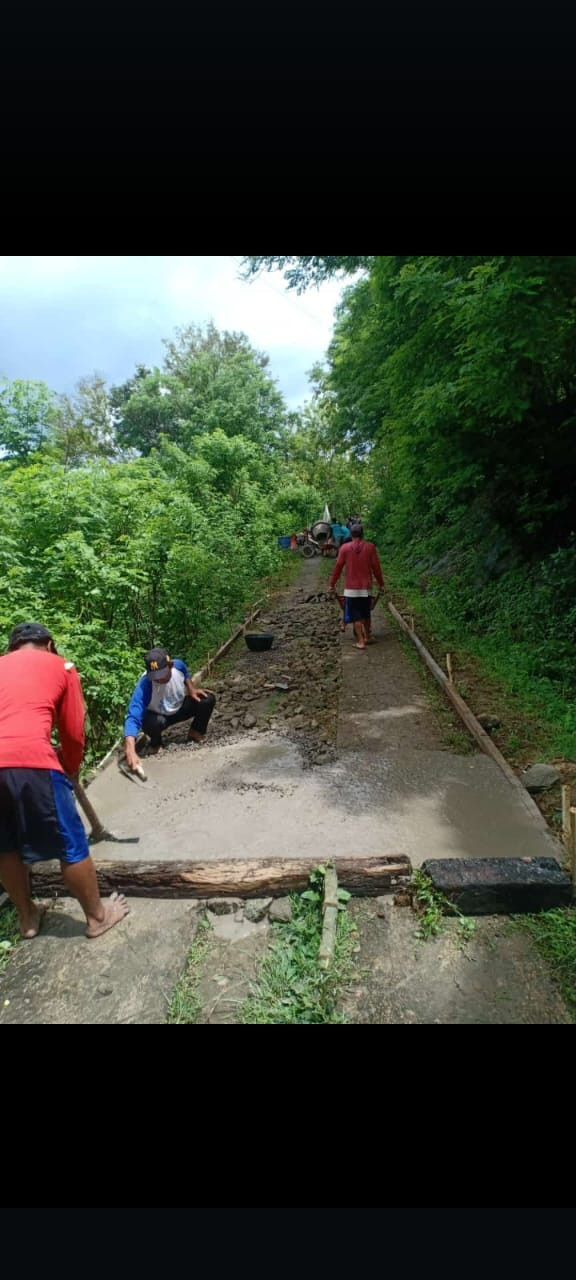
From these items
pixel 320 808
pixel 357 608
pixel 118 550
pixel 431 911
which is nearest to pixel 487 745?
pixel 320 808

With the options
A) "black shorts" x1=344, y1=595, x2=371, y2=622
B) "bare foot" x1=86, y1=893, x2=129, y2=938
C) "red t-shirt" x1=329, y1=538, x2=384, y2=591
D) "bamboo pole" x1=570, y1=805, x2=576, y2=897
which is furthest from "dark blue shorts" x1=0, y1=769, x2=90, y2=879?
"black shorts" x1=344, y1=595, x2=371, y2=622

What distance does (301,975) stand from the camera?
2.46m

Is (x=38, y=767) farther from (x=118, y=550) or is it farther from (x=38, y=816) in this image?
Answer: (x=118, y=550)

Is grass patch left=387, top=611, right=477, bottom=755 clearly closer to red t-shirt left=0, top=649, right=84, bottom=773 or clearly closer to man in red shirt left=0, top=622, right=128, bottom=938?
man in red shirt left=0, top=622, right=128, bottom=938

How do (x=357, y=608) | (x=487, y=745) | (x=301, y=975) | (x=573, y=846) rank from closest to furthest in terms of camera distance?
(x=301, y=975)
(x=573, y=846)
(x=487, y=745)
(x=357, y=608)

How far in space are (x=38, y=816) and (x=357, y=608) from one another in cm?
596

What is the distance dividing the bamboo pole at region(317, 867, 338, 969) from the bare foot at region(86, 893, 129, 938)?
1109mm

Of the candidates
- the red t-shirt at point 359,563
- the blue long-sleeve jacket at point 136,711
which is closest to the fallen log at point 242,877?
the blue long-sleeve jacket at point 136,711

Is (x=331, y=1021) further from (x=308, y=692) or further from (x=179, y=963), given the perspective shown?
(x=308, y=692)

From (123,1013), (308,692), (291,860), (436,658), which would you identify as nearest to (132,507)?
(308,692)

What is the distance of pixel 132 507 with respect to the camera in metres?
6.67

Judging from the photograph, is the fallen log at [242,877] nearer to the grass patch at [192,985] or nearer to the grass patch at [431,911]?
the grass patch at [431,911]

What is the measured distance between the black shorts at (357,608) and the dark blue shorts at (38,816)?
563 cm
